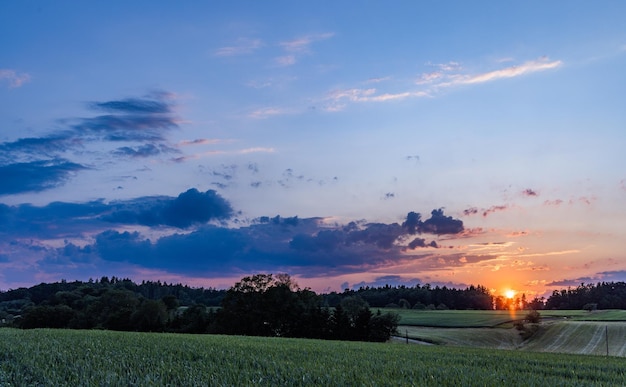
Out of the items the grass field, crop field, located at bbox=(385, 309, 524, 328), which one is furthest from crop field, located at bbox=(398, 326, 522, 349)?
crop field, located at bbox=(385, 309, 524, 328)

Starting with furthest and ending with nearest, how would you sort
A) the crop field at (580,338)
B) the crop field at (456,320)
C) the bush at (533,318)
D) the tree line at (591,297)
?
the tree line at (591,297) < the crop field at (456,320) < the bush at (533,318) < the crop field at (580,338)

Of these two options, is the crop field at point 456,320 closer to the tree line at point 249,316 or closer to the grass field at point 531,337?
the grass field at point 531,337

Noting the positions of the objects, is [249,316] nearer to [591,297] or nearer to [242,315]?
[242,315]

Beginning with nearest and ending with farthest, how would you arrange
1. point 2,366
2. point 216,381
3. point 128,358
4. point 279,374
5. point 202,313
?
point 216,381, point 279,374, point 2,366, point 128,358, point 202,313

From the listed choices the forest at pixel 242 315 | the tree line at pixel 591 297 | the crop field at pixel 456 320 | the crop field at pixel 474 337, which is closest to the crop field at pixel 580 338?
the crop field at pixel 474 337

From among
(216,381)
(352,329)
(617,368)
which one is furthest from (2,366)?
(352,329)

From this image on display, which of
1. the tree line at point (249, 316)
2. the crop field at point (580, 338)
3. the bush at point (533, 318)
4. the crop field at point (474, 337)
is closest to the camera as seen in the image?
the tree line at point (249, 316)

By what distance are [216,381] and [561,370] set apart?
9.99 m

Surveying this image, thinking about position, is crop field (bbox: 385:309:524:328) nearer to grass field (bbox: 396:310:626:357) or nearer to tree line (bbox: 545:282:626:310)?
grass field (bbox: 396:310:626:357)

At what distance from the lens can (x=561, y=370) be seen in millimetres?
13758

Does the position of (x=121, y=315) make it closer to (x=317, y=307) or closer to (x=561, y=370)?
(x=317, y=307)

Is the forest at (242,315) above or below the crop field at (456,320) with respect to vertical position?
Result: above

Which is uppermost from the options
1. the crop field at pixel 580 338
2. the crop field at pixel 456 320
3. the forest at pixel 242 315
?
the forest at pixel 242 315

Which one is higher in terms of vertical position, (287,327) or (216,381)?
(216,381)
